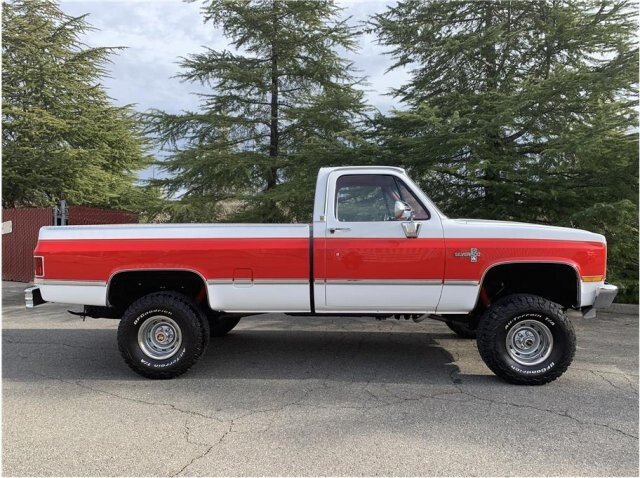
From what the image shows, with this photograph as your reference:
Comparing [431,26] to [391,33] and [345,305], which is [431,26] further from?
[345,305]

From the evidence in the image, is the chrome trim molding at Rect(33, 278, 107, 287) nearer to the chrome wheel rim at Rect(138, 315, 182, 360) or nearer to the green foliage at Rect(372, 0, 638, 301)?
the chrome wheel rim at Rect(138, 315, 182, 360)

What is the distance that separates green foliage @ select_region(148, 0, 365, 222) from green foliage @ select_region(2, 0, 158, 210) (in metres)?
3.50

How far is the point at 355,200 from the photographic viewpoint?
4887 mm

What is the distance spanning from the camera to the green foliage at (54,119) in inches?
619

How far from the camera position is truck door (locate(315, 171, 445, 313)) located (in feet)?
15.1

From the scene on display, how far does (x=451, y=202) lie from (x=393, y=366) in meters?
5.32

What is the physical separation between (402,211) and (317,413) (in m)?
1.94

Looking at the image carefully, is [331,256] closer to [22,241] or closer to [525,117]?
[525,117]

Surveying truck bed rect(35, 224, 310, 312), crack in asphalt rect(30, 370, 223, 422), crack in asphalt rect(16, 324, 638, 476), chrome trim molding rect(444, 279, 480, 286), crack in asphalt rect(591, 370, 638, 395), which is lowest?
crack in asphalt rect(591, 370, 638, 395)

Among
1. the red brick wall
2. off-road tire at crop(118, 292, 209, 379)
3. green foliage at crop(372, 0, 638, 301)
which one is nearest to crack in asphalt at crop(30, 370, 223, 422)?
off-road tire at crop(118, 292, 209, 379)

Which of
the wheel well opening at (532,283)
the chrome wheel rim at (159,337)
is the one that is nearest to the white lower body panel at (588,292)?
the wheel well opening at (532,283)

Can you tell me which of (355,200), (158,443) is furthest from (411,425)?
(355,200)

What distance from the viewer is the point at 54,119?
15.9 meters

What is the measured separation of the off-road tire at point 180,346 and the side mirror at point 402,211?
2.21 meters
